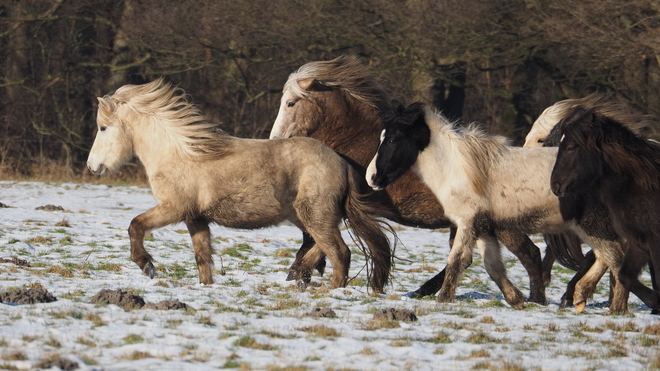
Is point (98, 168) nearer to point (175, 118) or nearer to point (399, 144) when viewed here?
point (175, 118)

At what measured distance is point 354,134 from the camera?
8805mm

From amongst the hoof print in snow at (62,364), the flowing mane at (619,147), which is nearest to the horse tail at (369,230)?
the flowing mane at (619,147)

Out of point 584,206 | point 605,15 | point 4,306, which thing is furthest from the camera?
point 605,15

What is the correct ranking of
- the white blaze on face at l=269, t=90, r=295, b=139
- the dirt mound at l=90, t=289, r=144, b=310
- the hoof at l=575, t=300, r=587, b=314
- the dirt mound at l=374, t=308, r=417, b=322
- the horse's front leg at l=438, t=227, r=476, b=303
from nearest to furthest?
the dirt mound at l=374, t=308, r=417, b=322 → the dirt mound at l=90, t=289, r=144, b=310 → the hoof at l=575, t=300, r=587, b=314 → the horse's front leg at l=438, t=227, r=476, b=303 → the white blaze on face at l=269, t=90, r=295, b=139

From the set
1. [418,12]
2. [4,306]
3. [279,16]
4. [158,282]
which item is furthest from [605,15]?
[4,306]

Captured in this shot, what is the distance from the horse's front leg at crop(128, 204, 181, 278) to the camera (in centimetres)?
743

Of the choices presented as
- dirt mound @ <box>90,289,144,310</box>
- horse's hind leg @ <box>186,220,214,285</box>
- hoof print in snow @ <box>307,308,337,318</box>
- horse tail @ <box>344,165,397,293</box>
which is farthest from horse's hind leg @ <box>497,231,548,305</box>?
dirt mound @ <box>90,289,144,310</box>

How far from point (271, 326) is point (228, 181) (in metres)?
2.34

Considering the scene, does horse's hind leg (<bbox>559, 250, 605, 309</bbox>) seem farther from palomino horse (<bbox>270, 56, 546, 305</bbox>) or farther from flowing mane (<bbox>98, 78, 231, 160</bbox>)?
flowing mane (<bbox>98, 78, 231, 160</bbox>)

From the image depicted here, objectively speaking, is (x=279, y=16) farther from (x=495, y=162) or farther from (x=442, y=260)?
(x=495, y=162)

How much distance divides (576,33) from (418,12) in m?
3.23

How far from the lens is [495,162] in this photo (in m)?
7.48

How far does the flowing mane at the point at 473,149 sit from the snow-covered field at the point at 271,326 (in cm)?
103

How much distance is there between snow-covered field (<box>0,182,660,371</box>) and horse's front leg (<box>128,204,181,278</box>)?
0.60ft
